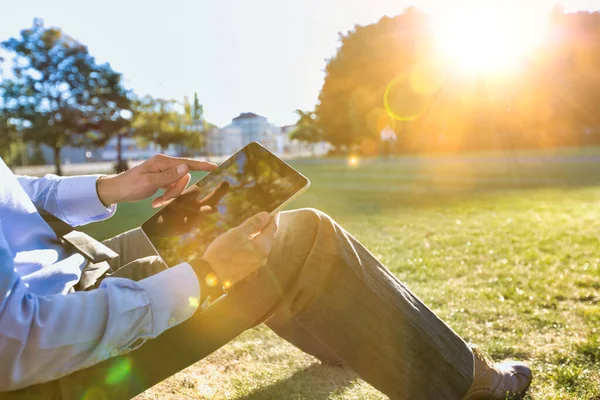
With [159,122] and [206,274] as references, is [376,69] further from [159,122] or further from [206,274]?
[206,274]

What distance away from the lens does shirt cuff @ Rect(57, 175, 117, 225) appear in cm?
208

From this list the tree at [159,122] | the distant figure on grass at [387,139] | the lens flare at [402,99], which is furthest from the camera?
the tree at [159,122]

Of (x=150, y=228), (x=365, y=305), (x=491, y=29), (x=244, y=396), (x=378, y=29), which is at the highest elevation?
(x=378, y=29)

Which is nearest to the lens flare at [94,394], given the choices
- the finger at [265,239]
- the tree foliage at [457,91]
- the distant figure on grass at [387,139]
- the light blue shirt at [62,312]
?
the light blue shirt at [62,312]

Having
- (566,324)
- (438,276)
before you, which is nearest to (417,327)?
(566,324)

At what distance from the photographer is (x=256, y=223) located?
57.8 inches

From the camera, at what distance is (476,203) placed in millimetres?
9109

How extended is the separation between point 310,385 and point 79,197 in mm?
A: 1375

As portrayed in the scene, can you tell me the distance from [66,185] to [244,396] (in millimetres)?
1236

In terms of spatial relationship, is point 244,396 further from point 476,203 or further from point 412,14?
point 412,14

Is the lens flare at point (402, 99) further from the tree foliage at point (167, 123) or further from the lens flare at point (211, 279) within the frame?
the lens flare at point (211, 279)

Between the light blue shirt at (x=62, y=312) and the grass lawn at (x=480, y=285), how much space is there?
1.20m

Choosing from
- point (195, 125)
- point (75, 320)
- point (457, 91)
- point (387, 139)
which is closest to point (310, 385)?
point (75, 320)

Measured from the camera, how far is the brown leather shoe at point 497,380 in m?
1.85
